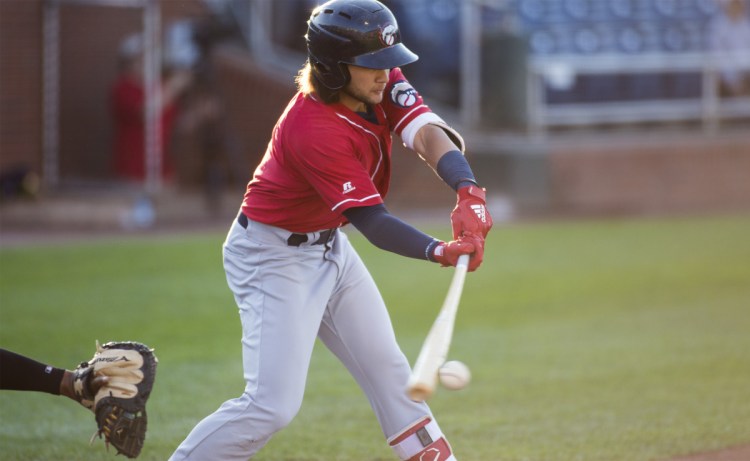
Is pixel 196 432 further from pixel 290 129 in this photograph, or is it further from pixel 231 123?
pixel 231 123

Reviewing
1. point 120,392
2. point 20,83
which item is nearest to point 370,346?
point 120,392

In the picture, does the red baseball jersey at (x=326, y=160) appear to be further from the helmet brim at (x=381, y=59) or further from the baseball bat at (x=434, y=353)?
the baseball bat at (x=434, y=353)

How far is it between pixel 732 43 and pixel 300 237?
1429 cm

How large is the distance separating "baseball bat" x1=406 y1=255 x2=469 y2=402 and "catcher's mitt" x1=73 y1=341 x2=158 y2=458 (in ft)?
3.72

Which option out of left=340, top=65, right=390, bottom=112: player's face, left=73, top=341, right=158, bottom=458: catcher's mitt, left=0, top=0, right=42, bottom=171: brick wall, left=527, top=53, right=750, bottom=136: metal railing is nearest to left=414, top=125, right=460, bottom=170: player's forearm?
left=340, top=65, right=390, bottom=112: player's face

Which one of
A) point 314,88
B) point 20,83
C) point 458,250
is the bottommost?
point 20,83

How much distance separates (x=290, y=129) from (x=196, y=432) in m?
1.15

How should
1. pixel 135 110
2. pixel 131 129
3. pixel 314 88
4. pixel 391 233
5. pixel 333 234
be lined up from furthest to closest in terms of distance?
pixel 131 129 < pixel 135 110 < pixel 333 234 < pixel 314 88 < pixel 391 233

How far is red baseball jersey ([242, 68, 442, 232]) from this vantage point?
3883mm

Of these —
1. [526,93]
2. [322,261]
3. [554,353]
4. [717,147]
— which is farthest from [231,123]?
[322,261]

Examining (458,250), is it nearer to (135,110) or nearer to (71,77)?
(135,110)

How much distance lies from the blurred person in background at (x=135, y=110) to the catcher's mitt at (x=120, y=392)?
35.5 feet

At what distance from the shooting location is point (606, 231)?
14305mm

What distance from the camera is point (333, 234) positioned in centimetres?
429
